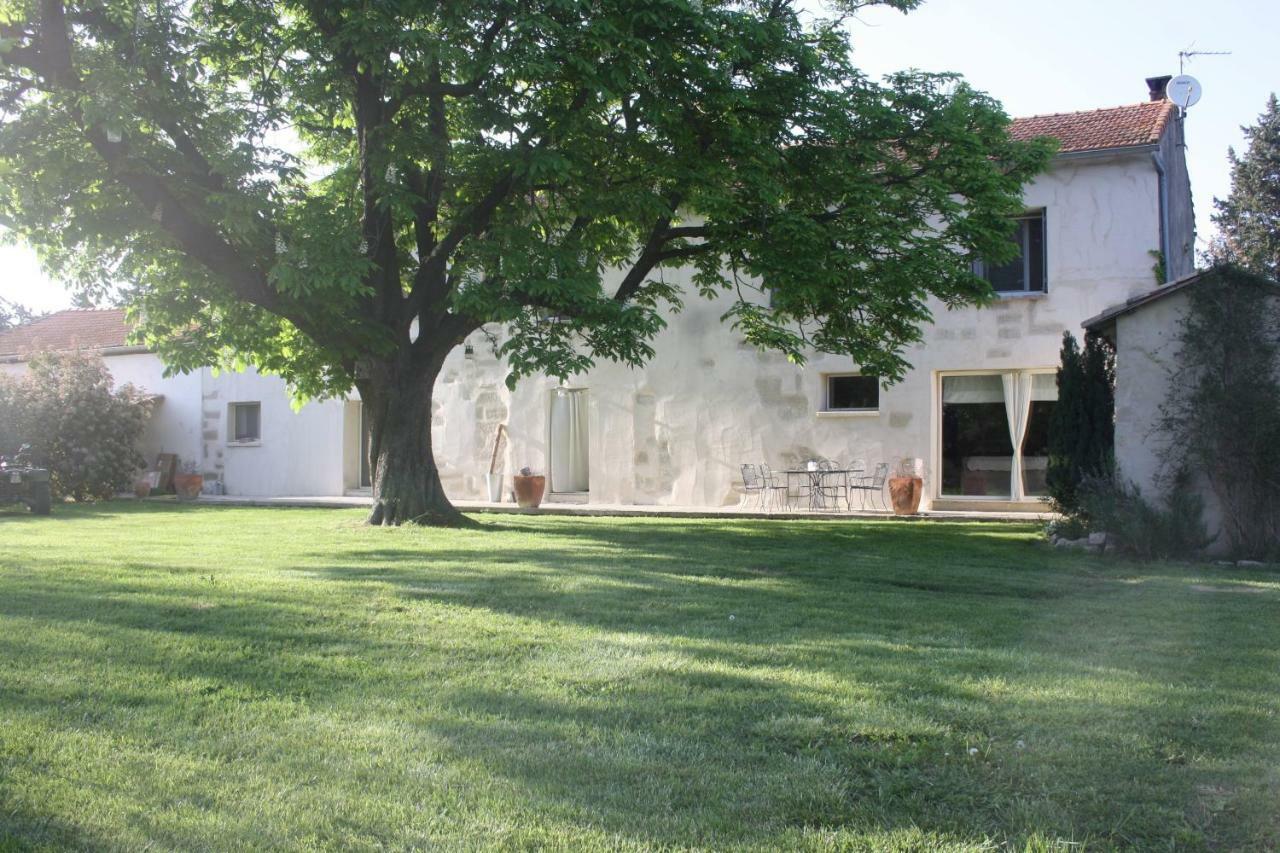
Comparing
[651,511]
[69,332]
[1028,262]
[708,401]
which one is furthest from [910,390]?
[69,332]

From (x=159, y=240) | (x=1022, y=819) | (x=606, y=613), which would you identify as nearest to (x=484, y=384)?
(x=159, y=240)

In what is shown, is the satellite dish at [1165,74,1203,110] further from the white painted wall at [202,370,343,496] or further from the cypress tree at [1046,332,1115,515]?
the white painted wall at [202,370,343,496]

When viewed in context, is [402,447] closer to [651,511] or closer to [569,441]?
[651,511]

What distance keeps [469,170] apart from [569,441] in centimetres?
1086

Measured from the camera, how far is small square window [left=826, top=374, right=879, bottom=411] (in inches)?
774

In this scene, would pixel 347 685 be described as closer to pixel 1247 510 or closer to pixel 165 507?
pixel 1247 510

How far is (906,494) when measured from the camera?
18.2 m

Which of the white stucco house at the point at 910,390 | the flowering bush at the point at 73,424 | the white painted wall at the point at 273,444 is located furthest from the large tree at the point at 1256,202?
the flowering bush at the point at 73,424

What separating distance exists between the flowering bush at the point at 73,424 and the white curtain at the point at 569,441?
9521mm

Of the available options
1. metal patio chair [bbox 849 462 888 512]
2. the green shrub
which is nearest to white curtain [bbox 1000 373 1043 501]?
metal patio chair [bbox 849 462 888 512]

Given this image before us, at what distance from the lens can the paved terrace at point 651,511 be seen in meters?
17.9

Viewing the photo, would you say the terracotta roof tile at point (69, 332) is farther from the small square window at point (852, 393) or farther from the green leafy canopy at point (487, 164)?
the small square window at point (852, 393)

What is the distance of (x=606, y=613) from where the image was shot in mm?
6766

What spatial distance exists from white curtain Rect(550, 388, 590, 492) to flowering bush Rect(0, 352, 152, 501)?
375 inches
